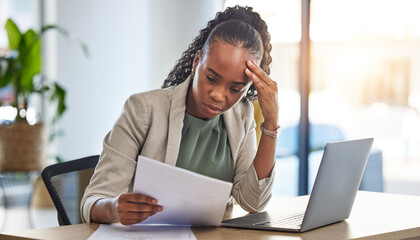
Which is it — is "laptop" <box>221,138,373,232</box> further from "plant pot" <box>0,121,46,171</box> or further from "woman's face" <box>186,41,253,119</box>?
"plant pot" <box>0,121,46,171</box>

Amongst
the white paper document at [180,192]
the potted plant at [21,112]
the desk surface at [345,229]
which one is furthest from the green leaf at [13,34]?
the white paper document at [180,192]

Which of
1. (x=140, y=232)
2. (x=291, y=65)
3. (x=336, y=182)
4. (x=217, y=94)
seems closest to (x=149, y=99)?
(x=217, y=94)

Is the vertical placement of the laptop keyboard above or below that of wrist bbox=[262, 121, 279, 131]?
below

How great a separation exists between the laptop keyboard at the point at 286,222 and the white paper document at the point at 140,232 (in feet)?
0.70

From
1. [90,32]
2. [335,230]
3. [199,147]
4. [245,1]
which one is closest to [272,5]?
[245,1]

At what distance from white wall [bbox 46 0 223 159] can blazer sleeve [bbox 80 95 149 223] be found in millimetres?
3669

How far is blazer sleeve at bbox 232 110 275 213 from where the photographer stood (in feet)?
5.78

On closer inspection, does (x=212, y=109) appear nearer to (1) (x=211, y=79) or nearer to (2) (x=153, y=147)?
(1) (x=211, y=79)

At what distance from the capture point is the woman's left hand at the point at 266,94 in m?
1.64

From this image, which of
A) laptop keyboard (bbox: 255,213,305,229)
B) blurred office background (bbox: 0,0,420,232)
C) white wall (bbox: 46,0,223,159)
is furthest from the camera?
white wall (bbox: 46,0,223,159)

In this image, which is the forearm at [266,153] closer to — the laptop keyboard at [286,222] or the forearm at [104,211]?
the laptop keyboard at [286,222]

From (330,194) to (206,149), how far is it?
450 mm

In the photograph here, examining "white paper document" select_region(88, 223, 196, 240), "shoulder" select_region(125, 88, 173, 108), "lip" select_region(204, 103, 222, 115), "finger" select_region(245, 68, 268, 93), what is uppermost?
"finger" select_region(245, 68, 268, 93)

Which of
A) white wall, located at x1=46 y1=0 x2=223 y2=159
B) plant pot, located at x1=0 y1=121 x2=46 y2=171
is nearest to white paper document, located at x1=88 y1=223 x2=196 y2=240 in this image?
plant pot, located at x1=0 y1=121 x2=46 y2=171
